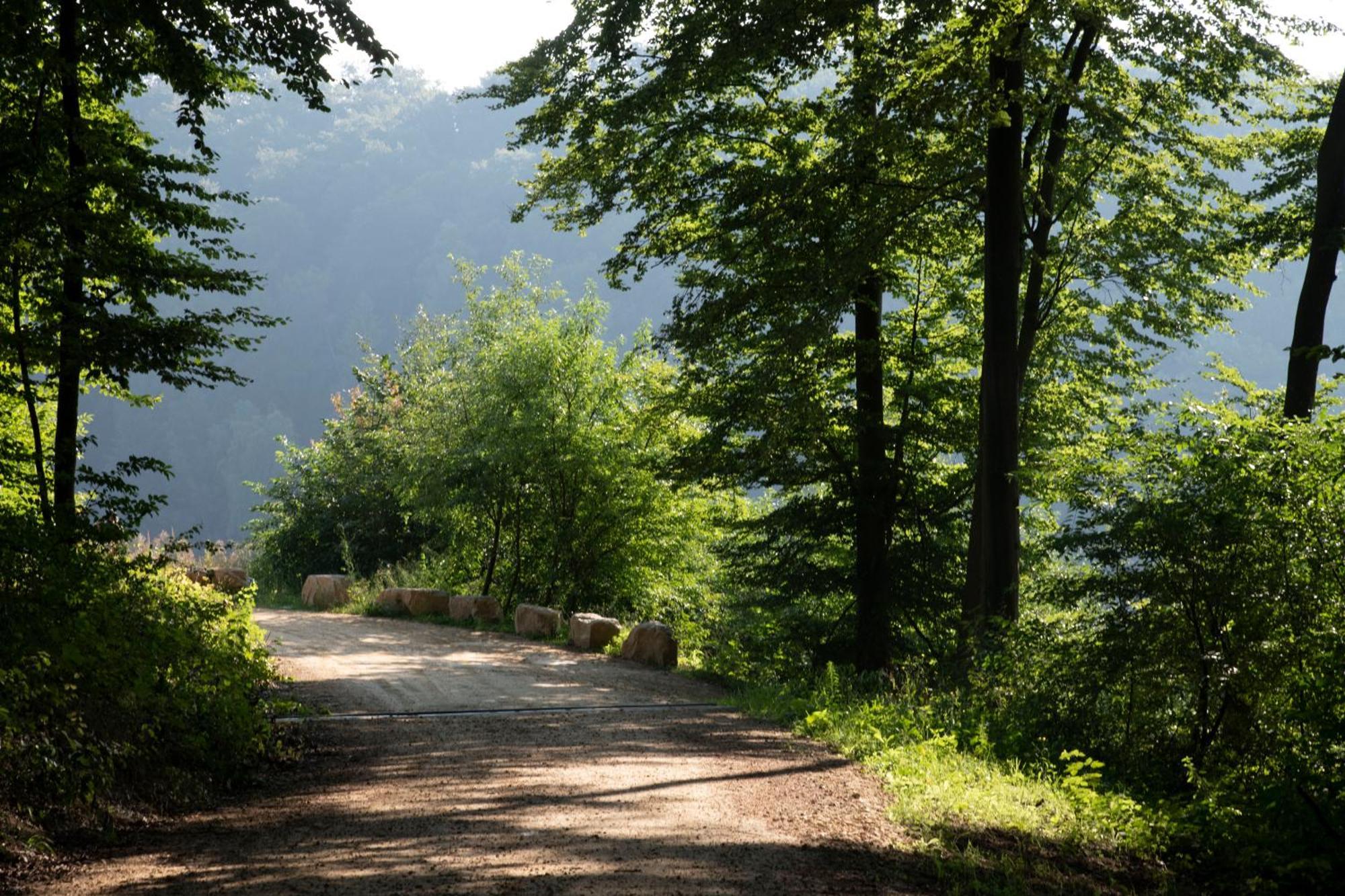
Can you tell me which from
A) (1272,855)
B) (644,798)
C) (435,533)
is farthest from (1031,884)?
(435,533)

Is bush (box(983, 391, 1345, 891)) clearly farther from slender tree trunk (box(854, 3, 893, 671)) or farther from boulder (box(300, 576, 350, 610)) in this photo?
boulder (box(300, 576, 350, 610))

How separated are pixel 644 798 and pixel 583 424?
14.7m

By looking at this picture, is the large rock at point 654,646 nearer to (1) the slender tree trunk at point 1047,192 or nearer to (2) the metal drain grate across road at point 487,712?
(2) the metal drain grate across road at point 487,712

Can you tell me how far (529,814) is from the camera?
639cm

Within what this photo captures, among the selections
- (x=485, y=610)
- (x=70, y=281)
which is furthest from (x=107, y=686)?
(x=485, y=610)

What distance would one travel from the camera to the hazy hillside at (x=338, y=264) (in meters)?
117

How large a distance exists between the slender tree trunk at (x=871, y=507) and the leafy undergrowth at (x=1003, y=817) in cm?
658

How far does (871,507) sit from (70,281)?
34.5 ft

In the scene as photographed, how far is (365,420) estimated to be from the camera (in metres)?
32.0

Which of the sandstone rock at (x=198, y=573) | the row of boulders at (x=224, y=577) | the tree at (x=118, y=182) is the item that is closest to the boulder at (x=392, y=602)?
the row of boulders at (x=224, y=577)

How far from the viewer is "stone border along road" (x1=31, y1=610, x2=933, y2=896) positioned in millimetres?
5184

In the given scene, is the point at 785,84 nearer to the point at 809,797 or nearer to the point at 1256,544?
the point at 1256,544

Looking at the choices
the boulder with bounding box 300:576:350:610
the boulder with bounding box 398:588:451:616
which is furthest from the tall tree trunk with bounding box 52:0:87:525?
the boulder with bounding box 300:576:350:610

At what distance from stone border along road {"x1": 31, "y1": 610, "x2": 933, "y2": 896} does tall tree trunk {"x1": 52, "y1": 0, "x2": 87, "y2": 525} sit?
308 centimetres
